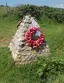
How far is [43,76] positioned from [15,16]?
1613cm

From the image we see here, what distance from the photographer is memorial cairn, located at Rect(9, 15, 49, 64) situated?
30.0 feet

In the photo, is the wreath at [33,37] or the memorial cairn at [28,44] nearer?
the memorial cairn at [28,44]

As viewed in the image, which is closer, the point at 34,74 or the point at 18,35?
the point at 34,74

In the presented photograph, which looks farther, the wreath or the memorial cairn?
the wreath

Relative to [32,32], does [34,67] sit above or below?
below

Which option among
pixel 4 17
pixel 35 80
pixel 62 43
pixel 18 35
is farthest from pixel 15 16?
pixel 35 80

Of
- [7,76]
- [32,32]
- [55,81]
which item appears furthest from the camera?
[32,32]

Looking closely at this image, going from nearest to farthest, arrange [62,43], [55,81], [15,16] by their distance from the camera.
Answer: [55,81] < [62,43] < [15,16]

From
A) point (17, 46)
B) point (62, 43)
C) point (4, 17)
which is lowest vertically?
point (4, 17)

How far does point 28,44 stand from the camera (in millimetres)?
9250

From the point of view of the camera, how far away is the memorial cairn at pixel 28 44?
9.16 m

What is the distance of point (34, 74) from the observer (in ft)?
28.0

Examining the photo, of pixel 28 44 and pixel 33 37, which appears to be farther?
pixel 33 37

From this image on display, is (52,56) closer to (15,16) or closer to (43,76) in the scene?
(43,76)
